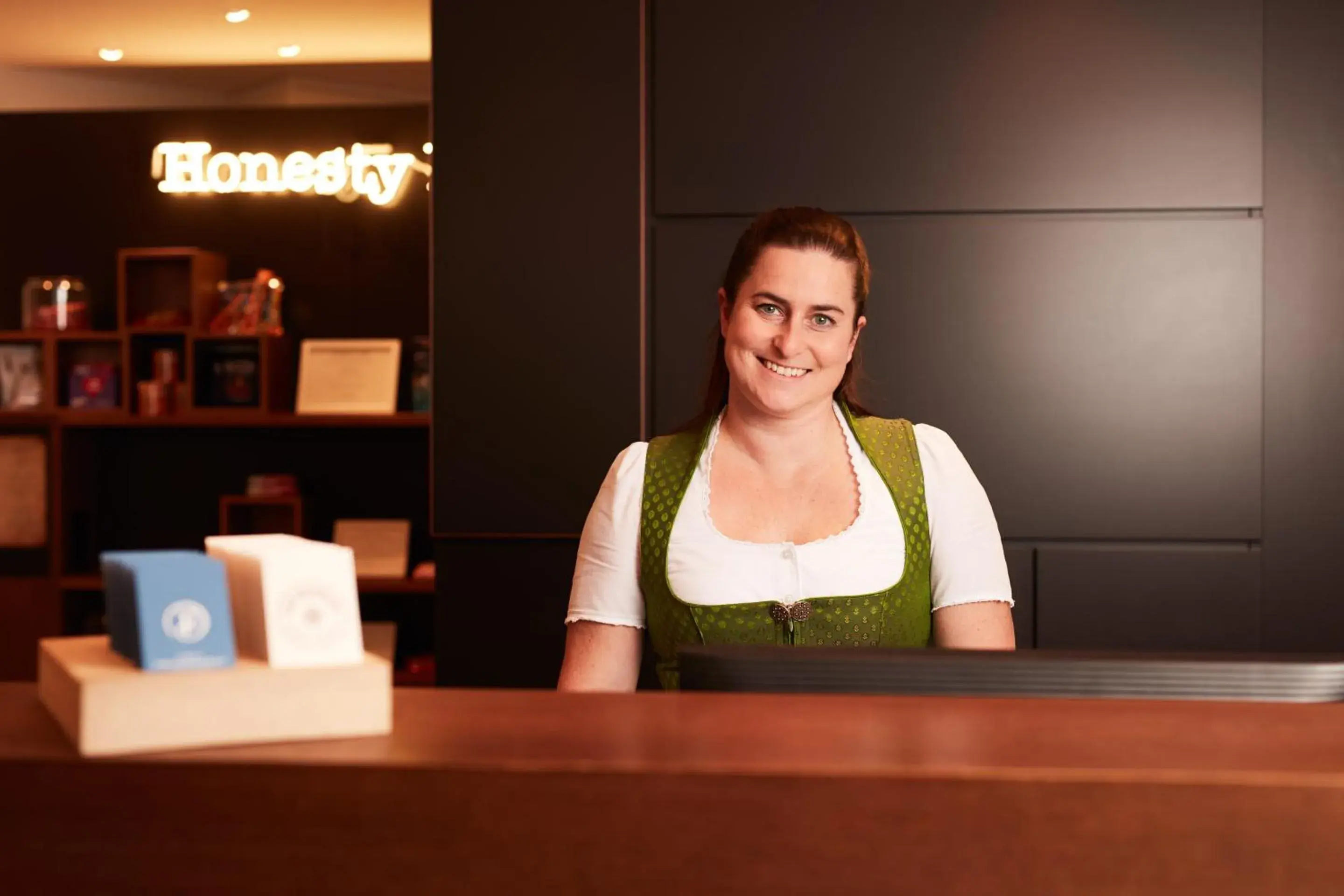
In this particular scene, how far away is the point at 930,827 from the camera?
946 mm

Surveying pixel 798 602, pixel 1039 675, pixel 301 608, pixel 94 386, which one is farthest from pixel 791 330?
pixel 94 386

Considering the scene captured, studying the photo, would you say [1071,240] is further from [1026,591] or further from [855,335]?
[855,335]

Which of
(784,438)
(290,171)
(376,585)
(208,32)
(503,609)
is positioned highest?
(208,32)

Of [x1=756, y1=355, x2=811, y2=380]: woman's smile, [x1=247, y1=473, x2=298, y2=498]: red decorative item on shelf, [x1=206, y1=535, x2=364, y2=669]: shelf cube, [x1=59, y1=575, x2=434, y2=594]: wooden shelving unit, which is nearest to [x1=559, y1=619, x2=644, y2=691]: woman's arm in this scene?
[x1=756, y1=355, x2=811, y2=380]: woman's smile

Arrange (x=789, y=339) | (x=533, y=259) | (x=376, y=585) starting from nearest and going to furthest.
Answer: (x=789, y=339) < (x=533, y=259) < (x=376, y=585)

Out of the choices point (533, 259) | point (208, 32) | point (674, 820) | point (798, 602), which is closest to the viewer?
point (674, 820)

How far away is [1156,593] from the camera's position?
3533 mm

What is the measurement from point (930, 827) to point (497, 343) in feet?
9.30

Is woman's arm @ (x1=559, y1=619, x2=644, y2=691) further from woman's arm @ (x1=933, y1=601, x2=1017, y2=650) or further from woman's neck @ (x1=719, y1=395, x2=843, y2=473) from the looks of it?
woman's arm @ (x1=933, y1=601, x2=1017, y2=650)

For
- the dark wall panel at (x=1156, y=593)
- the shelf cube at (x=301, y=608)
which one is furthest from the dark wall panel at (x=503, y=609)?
the shelf cube at (x=301, y=608)

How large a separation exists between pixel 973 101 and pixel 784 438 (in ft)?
5.51

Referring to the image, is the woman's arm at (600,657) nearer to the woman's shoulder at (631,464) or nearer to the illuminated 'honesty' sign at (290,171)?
the woman's shoulder at (631,464)

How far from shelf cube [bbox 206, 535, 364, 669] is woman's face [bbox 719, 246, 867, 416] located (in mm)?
1251

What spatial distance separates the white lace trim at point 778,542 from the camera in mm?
2162
